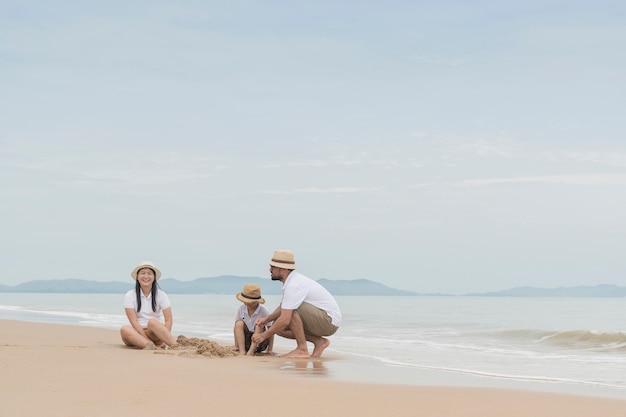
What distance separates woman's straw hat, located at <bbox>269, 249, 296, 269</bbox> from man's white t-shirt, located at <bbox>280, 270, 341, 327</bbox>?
12 cm

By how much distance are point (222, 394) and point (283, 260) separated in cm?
328

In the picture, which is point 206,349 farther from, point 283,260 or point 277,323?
point 283,260

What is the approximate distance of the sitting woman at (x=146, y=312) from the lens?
818cm

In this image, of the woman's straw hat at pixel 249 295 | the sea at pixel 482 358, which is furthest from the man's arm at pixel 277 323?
the sea at pixel 482 358

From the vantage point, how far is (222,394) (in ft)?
15.9

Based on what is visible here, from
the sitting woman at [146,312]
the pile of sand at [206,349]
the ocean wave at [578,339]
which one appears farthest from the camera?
the ocean wave at [578,339]

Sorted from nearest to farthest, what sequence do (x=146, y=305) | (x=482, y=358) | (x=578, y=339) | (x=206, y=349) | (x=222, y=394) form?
(x=222, y=394) < (x=206, y=349) < (x=146, y=305) < (x=482, y=358) < (x=578, y=339)

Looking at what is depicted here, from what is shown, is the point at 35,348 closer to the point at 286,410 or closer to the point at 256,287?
the point at 256,287

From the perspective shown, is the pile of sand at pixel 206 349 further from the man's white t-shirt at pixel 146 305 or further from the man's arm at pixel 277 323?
the man's white t-shirt at pixel 146 305

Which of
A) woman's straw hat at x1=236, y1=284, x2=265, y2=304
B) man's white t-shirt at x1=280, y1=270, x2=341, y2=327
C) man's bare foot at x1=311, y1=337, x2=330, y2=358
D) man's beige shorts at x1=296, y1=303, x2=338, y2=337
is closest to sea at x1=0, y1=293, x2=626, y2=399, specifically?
man's bare foot at x1=311, y1=337, x2=330, y2=358

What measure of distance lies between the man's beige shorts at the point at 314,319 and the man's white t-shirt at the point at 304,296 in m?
0.05

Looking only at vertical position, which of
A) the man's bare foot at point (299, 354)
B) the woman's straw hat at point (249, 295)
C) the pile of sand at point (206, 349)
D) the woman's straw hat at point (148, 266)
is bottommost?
the man's bare foot at point (299, 354)

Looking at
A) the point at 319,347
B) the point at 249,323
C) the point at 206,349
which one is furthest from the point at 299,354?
the point at 206,349

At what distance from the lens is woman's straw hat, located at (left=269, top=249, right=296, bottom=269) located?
8016mm
